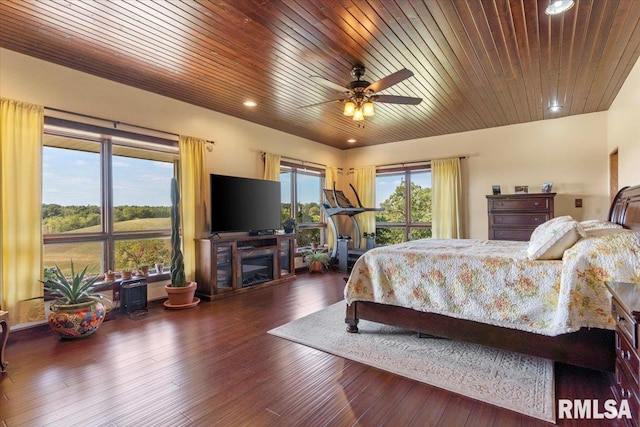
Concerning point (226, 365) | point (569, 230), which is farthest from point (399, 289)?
point (226, 365)

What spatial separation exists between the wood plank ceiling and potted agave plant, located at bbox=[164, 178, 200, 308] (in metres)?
1.51

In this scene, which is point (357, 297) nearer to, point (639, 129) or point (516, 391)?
point (516, 391)

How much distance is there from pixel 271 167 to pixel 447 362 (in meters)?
4.39

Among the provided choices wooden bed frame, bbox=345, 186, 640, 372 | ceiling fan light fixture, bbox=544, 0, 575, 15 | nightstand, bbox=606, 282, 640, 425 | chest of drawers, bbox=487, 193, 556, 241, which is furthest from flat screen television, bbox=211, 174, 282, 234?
nightstand, bbox=606, 282, 640, 425

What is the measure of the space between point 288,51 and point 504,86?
2.75m

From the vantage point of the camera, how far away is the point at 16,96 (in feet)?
10.7

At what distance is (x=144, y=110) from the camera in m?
4.25

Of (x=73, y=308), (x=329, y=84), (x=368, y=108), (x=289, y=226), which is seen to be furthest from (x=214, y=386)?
(x=289, y=226)

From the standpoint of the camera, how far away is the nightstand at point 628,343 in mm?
1389

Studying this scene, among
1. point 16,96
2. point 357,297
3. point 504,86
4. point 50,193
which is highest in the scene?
point 504,86

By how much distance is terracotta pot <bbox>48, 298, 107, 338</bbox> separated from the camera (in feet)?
10.00

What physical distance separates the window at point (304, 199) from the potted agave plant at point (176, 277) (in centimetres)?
239

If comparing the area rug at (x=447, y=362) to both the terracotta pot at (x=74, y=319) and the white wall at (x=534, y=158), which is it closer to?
the terracotta pot at (x=74, y=319)

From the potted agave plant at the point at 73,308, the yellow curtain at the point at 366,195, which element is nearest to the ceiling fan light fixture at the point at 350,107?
the potted agave plant at the point at 73,308
